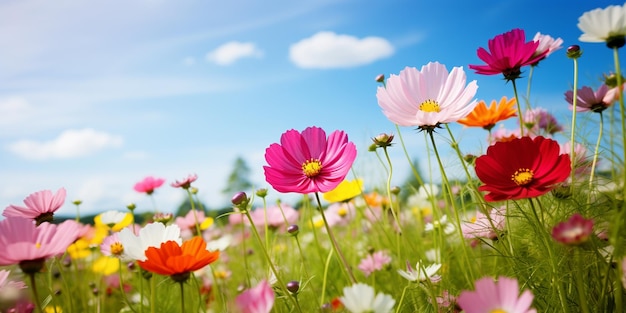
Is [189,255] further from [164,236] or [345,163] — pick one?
[345,163]

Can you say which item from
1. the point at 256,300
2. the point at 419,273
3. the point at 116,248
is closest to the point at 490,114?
the point at 419,273

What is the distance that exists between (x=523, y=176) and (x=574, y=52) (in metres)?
0.35

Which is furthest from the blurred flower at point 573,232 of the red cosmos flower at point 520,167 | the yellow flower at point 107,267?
the yellow flower at point 107,267

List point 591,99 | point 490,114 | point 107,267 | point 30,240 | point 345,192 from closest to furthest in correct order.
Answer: point 30,240, point 591,99, point 490,114, point 345,192, point 107,267

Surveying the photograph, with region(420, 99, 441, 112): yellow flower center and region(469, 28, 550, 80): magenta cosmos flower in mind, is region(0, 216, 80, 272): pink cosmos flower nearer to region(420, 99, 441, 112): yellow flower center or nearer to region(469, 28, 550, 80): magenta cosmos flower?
region(420, 99, 441, 112): yellow flower center

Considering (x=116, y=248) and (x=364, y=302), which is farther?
(x=116, y=248)

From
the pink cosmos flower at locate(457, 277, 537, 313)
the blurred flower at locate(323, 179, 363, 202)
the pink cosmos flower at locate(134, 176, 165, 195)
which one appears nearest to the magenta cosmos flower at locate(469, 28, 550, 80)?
the pink cosmos flower at locate(457, 277, 537, 313)

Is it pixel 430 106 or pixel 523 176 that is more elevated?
pixel 430 106

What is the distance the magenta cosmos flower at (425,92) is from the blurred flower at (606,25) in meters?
0.15

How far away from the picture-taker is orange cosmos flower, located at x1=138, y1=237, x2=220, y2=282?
21.5 inches

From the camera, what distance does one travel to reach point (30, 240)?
0.54 metres

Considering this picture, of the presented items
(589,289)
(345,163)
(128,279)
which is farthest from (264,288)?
(128,279)

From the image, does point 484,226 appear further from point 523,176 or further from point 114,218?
point 114,218

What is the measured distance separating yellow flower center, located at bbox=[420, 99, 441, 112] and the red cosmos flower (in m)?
0.10
